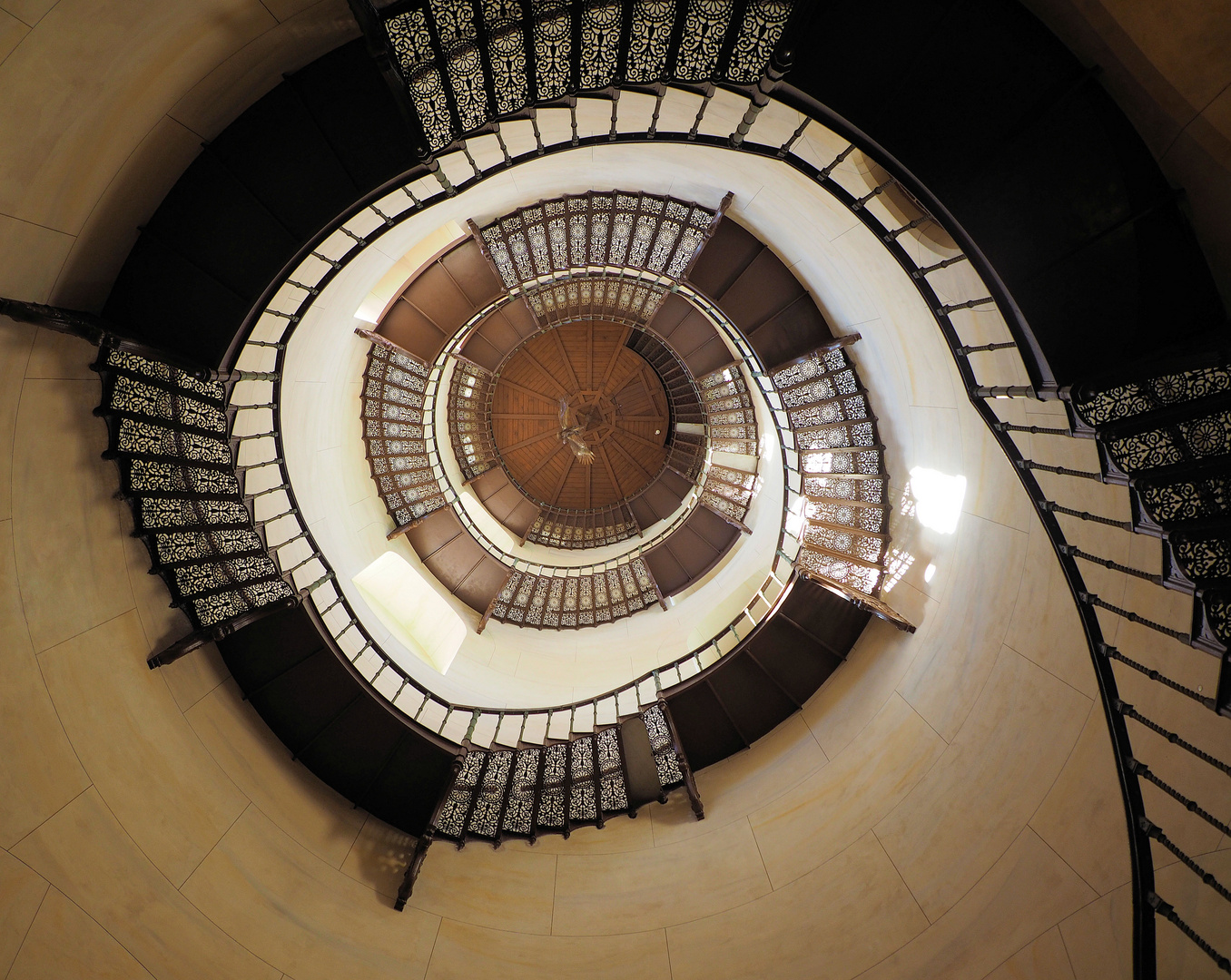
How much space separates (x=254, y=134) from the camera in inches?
158

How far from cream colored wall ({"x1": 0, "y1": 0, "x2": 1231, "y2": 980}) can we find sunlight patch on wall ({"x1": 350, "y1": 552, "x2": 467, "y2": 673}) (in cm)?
283

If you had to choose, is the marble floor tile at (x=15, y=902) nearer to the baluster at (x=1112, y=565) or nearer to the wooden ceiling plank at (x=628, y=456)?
the baluster at (x=1112, y=565)

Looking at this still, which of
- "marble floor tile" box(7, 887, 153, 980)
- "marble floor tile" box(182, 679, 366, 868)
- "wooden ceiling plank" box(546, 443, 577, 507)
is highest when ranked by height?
"wooden ceiling plank" box(546, 443, 577, 507)

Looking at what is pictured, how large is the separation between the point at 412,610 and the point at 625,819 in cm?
527

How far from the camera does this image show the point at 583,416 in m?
13.9

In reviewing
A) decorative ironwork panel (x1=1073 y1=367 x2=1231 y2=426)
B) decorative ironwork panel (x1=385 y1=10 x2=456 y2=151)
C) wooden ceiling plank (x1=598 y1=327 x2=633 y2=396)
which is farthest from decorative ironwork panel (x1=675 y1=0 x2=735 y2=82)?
wooden ceiling plank (x1=598 y1=327 x2=633 y2=396)

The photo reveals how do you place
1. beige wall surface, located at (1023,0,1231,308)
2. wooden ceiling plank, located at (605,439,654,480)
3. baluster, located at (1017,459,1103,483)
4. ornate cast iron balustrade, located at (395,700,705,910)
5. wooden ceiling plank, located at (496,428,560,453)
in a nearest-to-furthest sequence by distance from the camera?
beige wall surface, located at (1023,0,1231,308) → baluster, located at (1017,459,1103,483) → ornate cast iron balustrade, located at (395,700,705,910) → wooden ceiling plank, located at (496,428,560,453) → wooden ceiling plank, located at (605,439,654,480)

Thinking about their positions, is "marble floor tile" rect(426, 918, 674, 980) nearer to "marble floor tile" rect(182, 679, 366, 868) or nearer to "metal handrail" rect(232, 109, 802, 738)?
"marble floor tile" rect(182, 679, 366, 868)

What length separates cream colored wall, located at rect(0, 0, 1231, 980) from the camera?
14.1 ft

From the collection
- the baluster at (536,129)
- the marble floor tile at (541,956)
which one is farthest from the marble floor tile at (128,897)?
the baluster at (536,129)

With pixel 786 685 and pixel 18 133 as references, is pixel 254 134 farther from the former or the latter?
pixel 786 685

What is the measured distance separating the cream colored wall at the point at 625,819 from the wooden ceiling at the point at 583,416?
7514 millimetres

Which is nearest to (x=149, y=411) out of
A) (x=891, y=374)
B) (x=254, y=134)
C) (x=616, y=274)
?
(x=254, y=134)

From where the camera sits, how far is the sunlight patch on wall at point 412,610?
29.5 ft
